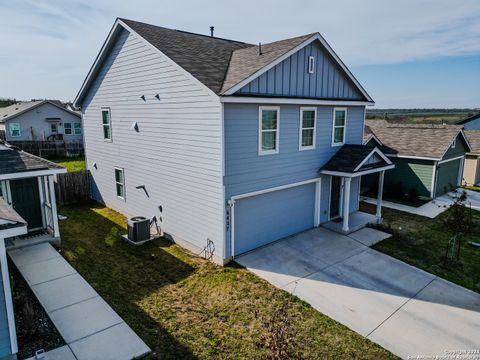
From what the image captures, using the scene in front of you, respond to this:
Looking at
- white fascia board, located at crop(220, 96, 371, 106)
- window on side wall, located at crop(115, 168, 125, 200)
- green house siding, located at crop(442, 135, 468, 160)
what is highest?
white fascia board, located at crop(220, 96, 371, 106)

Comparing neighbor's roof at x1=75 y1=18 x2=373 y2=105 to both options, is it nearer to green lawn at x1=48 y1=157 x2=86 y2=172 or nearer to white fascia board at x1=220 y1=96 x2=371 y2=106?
white fascia board at x1=220 y1=96 x2=371 y2=106

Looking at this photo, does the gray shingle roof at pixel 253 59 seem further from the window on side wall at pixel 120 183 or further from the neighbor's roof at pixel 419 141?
the neighbor's roof at pixel 419 141

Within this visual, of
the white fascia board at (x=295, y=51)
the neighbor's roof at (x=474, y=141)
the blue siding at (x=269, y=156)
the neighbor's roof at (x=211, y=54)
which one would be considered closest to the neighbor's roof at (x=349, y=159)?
the blue siding at (x=269, y=156)

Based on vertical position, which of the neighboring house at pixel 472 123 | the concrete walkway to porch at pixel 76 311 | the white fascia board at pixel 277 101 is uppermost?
the white fascia board at pixel 277 101

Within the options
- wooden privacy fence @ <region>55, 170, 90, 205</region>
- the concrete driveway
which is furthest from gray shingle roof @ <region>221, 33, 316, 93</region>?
wooden privacy fence @ <region>55, 170, 90, 205</region>

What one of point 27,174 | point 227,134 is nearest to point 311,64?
point 227,134

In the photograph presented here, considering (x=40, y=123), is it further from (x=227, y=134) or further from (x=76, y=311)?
(x=76, y=311)
